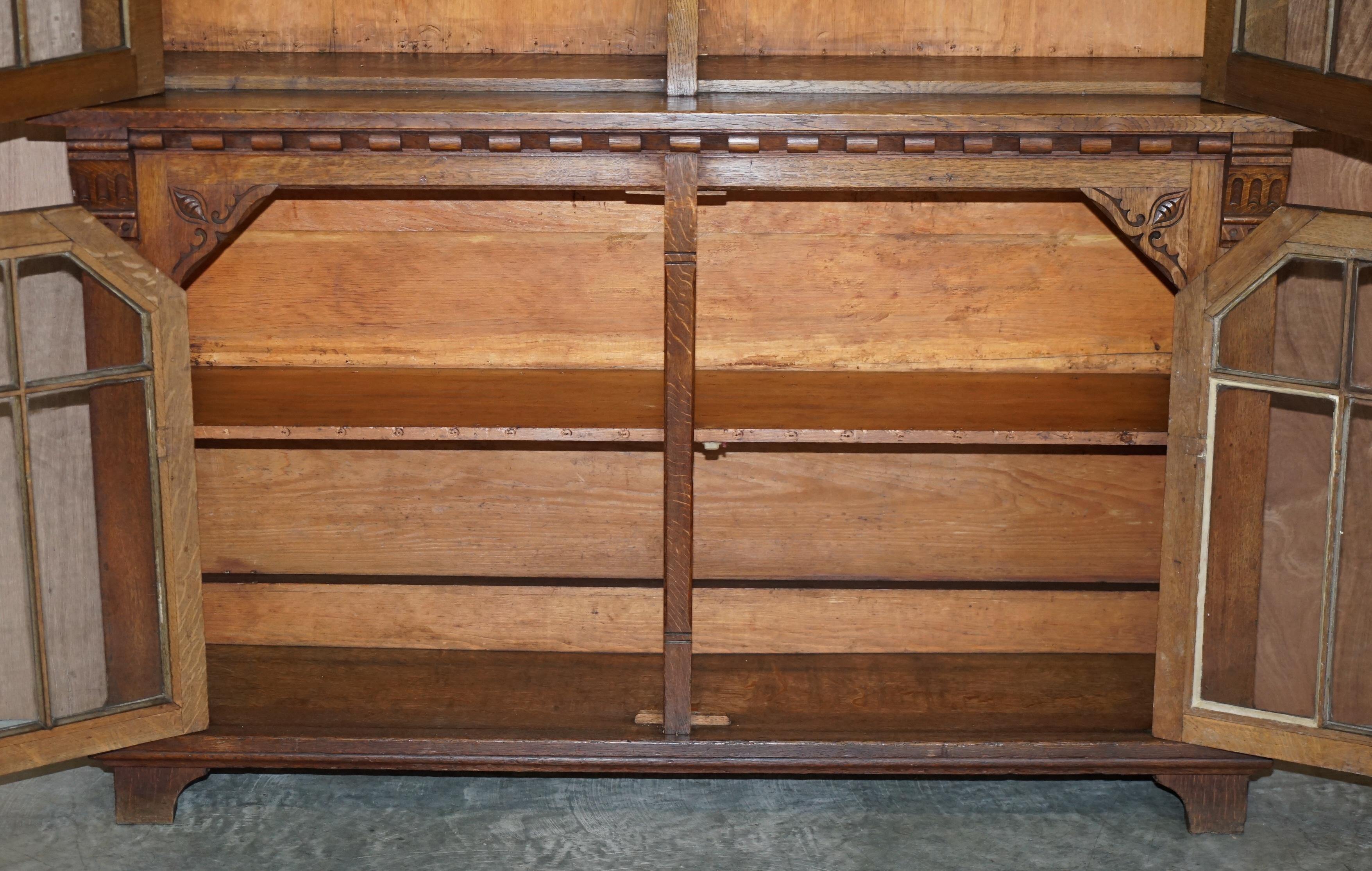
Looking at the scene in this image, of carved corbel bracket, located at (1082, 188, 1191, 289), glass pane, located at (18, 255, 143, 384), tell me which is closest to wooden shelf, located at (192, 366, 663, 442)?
glass pane, located at (18, 255, 143, 384)

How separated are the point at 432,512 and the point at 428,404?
407mm

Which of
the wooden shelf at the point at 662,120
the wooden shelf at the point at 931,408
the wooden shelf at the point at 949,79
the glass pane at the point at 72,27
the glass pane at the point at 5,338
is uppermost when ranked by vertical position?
the glass pane at the point at 72,27

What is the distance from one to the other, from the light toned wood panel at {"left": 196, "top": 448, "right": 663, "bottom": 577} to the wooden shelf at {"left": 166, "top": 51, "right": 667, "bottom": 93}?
0.88 meters

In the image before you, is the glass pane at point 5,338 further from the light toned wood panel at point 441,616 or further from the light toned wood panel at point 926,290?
the light toned wood panel at point 926,290

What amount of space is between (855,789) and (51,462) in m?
1.77

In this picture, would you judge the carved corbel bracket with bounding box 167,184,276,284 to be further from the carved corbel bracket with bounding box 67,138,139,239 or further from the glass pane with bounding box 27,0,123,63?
the glass pane with bounding box 27,0,123,63

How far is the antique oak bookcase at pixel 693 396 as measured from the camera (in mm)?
2604

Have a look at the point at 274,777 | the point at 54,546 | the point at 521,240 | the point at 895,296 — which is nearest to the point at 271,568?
the point at 274,777

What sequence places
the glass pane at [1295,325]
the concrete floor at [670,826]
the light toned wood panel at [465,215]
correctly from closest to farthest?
the glass pane at [1295,325]
the concrete floor at [670,826]
the light toned wood panel at [465,215]

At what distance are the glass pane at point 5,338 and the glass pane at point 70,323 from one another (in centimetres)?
2

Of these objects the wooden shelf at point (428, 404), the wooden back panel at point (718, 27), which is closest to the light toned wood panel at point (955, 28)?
the wooden back panel at point (718, 27)

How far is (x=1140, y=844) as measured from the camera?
2885 mm

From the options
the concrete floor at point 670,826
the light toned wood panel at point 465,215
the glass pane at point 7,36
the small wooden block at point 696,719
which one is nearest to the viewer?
the glass pane at point 7,36

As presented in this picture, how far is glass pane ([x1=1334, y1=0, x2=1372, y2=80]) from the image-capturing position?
247cm
